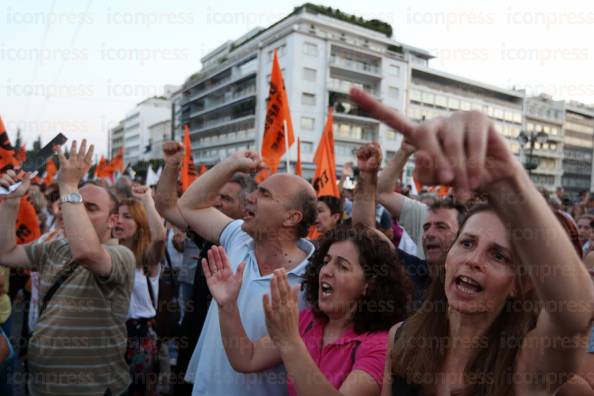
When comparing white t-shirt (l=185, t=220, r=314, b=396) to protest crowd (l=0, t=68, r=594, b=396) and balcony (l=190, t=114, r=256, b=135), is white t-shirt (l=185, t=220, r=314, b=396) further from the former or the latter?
balcony (l=190, t=114, r=256, b=135)

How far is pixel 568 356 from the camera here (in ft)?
3.81

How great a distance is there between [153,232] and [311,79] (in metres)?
39.5

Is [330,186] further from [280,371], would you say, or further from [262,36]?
[262,36]

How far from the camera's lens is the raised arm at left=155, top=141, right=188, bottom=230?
291 cm

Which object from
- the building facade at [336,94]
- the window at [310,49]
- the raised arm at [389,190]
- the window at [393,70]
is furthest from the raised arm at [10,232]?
the window at [393,70]

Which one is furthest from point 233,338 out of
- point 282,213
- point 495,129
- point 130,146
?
point 130,146

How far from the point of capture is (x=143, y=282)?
3.69 metres

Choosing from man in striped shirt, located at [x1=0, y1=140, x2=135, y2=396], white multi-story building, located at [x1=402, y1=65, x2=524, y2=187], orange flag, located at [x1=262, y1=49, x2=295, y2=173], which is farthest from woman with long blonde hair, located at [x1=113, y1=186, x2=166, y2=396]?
white multi-story building, located at [x1=402, y1=65, x2=524, y2=187]

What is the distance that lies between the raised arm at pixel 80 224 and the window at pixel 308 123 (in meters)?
38.7

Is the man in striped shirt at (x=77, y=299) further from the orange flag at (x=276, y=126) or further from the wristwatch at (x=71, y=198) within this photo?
the orange flag at (x=276, y=126)

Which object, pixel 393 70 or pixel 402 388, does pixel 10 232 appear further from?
pixel 393 70

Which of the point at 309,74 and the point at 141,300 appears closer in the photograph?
the point at 141,300

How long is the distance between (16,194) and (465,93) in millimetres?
62336

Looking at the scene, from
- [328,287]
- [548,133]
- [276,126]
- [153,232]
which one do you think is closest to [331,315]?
[328,287]
